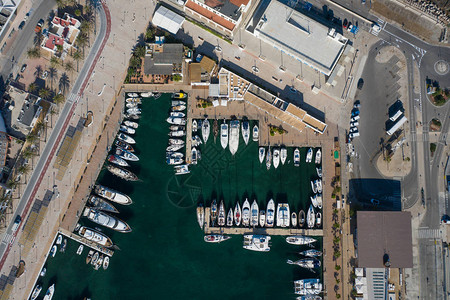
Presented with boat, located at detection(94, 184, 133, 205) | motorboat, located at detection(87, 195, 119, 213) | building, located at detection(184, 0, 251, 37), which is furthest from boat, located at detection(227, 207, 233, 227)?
building, located at detection(184, 0, 251, 37)

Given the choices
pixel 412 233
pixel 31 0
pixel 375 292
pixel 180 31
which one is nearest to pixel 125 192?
pixel 180 31

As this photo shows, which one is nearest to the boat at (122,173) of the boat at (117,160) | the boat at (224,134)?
the boat at (117,160)

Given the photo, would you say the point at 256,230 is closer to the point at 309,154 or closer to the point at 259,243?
the point at 259,243

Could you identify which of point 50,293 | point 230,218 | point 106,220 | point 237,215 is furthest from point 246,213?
point 50,293

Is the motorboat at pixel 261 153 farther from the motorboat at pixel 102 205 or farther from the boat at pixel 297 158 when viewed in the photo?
the motorboat at pixel 102 205

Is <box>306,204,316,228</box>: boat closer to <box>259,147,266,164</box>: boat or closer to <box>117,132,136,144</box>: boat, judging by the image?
<box>259,147,266,164</box>: boat

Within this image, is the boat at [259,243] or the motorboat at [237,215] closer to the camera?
the boat at [259,243]

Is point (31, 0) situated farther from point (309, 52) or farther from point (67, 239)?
point (309, 52)
